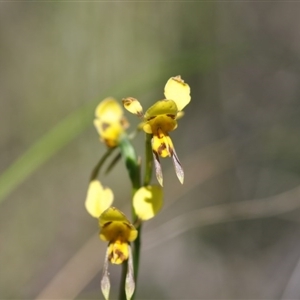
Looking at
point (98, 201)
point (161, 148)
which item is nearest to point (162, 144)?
point (161, 148)

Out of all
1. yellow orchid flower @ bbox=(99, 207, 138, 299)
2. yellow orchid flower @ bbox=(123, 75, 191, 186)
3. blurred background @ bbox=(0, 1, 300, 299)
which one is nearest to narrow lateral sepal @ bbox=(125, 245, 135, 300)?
yellow orchid flower @ bbox=(99, 207, 138, 299)

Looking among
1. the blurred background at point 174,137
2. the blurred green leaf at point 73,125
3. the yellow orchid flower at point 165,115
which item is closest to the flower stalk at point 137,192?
the yellow orchid flower at point 165,115

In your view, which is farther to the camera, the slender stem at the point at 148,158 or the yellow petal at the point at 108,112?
the yellow petal at the point at 108,112

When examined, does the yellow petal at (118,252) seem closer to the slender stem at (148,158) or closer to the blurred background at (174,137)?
the slender stem at (148,158)

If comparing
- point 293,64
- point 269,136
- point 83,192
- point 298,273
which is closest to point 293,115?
point 269,136

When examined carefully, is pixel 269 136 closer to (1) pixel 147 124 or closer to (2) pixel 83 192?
(2) pixel 83 192

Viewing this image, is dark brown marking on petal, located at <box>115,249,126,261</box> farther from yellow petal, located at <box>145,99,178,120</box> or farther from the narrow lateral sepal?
yellow petal, located at <box>145,99,178,120</box>
